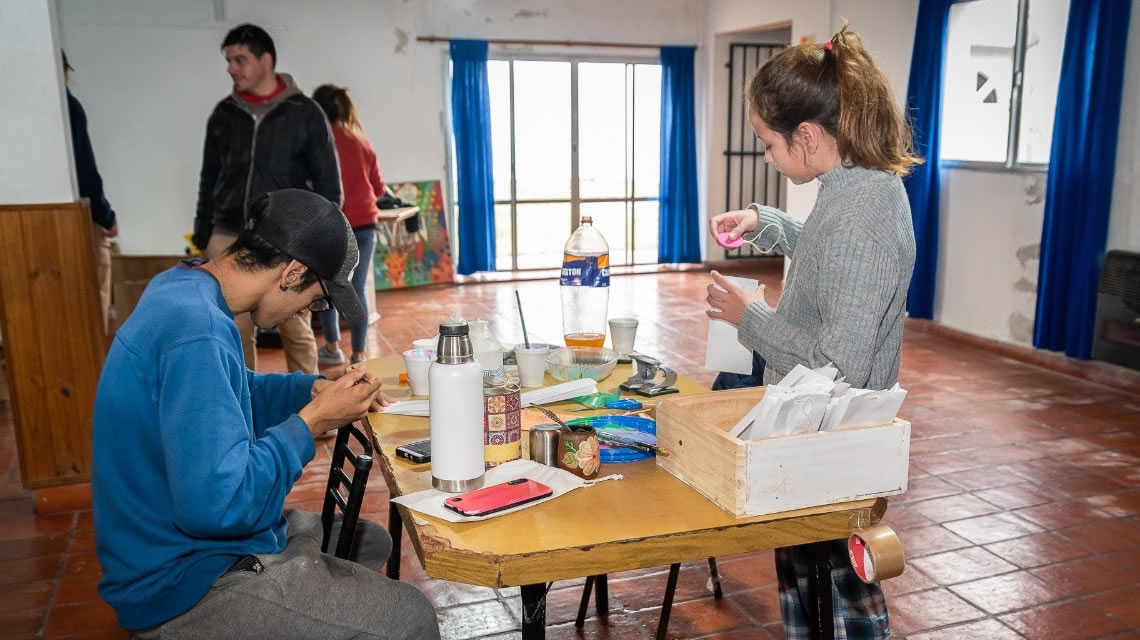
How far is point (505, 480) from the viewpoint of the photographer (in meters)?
1.50

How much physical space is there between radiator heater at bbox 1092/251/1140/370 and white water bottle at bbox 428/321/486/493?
446cm

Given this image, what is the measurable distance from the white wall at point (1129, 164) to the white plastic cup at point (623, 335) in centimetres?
380

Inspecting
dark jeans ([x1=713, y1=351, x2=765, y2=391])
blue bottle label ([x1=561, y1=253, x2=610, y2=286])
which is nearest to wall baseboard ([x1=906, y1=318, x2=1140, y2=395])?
dark jeans ([x1=713, y1=351, x2=765, y2=391])

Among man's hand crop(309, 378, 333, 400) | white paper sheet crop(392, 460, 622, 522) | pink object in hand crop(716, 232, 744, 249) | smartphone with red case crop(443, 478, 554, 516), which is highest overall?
pink object in hand crop(716, 232, 744, 249)

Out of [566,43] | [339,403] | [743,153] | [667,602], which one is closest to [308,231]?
[339,403]

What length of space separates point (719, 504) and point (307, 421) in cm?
70

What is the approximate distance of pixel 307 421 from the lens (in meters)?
1.54

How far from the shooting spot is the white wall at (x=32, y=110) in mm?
3162

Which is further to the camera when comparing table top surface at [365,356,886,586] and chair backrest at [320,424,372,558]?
chair backrest at [320,424,372,558]

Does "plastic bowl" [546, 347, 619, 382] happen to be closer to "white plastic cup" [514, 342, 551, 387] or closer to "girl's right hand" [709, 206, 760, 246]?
"white plastic cup" [514, 342, 551, 387]

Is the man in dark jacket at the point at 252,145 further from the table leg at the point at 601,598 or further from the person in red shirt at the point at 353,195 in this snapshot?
the table leg at the point at 601,598

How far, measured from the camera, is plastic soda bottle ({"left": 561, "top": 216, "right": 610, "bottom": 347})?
232 centimetres

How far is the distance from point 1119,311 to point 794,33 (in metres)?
3.42

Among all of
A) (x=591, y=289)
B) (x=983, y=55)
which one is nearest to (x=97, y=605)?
(x=591, y=289)
